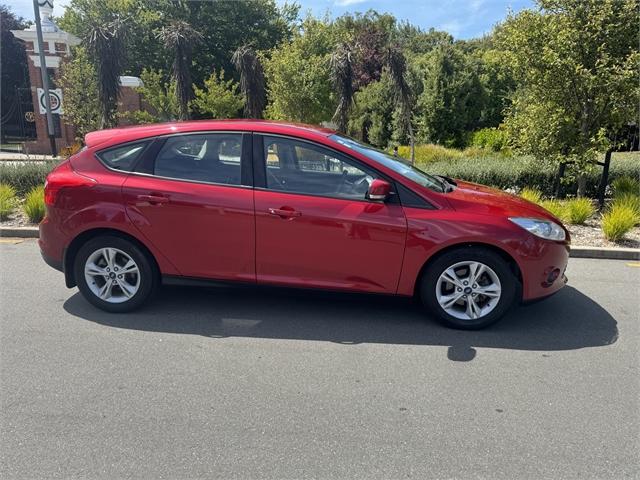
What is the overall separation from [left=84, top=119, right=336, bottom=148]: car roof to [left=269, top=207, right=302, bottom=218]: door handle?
0.68m

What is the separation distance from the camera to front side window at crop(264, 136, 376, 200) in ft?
13.4

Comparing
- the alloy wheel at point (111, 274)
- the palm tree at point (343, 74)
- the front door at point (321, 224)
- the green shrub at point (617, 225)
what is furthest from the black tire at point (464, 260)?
the palm tree at point (343, 74)

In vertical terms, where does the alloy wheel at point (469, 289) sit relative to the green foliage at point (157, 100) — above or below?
below

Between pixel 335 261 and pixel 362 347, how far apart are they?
0.73 metres

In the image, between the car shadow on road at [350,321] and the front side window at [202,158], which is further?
the front side window at [202,158]

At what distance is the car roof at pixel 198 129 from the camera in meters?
4.26

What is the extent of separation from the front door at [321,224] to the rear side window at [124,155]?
107 centimetres

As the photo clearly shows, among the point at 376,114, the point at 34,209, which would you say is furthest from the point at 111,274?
the point at 376,114

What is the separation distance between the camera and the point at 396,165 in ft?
14.6

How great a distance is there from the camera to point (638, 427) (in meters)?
2.86

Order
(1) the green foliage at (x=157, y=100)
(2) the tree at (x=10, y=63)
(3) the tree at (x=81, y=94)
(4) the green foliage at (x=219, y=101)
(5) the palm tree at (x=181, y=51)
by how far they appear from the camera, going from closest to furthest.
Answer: (5) the palm tree at (x=181, y=51) → (3) the tree at (x=81, y=94) → (1) the green foliage at (x=157, y=100) → (4) the green foliage at (x=219, y=101) → (2) the tree at (x=10, y=63)

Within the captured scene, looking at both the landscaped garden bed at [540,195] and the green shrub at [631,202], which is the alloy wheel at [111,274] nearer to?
the landscaped garden bed at [540,195]

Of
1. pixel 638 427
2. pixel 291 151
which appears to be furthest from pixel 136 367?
pixel 638 427

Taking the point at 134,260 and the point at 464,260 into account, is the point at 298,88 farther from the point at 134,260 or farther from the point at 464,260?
the point at 464,260
